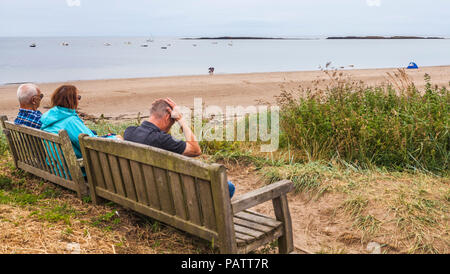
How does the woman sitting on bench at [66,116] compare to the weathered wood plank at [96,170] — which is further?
the woman sitting on bench at [66,116]

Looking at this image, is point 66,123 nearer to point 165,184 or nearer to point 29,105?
point 29,105

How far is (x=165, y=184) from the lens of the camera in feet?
9.38

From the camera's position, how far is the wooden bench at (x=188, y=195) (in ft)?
8.30

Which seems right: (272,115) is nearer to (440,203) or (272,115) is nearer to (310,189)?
(310,189)

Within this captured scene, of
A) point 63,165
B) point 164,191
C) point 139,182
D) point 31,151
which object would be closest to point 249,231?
point 164,191

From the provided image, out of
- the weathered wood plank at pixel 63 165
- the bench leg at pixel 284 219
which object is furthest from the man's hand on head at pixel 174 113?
the weathered wood plank at pixel 63 165

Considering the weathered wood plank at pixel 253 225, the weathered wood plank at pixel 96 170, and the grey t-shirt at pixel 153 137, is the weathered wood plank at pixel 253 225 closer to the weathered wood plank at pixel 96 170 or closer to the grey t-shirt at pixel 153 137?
the grey t-shirt at pixel 153 137

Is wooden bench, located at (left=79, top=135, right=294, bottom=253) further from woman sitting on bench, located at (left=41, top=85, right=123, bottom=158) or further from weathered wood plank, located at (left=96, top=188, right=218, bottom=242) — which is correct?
woman sitting on bench, located at (left=41, top=85, right=123, bottom=158)

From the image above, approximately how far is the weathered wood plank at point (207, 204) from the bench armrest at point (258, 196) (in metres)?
0.15

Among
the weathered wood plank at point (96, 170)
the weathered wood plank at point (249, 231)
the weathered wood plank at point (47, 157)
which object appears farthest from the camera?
the weathered wood plank at point (47, 157)

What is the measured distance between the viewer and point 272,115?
7480 mm

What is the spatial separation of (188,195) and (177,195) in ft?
0.47
